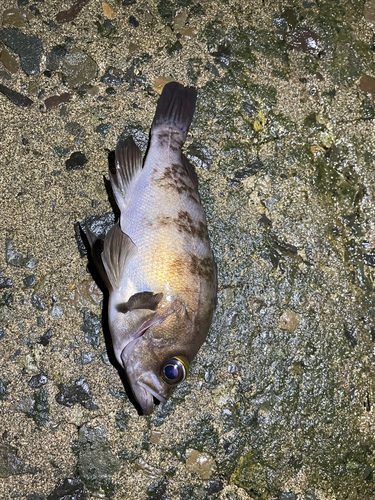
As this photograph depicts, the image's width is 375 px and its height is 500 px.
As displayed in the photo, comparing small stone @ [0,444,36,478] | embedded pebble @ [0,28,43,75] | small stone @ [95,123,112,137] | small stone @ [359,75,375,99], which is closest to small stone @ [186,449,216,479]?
small stone @ [0,444,36,478]

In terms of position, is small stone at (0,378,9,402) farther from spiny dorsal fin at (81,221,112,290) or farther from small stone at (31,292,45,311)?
spiny dorsal fin at (81,221,112,290)

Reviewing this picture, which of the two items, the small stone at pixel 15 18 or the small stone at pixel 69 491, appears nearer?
the small stone at pixel 69 491

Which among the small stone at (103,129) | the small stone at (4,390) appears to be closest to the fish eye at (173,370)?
the small stone at (4,390)

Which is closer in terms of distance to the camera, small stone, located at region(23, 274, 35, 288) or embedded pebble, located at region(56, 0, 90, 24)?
small stone, located at region(23, 274, 35, 288)

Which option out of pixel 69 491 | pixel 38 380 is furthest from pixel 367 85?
pixel 69 491

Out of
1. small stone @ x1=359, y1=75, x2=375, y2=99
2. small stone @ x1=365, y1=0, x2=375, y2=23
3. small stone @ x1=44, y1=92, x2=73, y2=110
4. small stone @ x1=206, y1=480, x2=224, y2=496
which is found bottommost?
small stone @ x1=206, y1=480, x2=224, y2=496

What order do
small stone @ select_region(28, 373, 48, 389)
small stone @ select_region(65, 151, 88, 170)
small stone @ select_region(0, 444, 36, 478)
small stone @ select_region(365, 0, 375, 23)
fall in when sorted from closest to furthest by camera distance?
small stone @ select_region(0, 444, 36, 478) → small stone @ select_region(28, 373, 48, 389) → small stone @ select_region(65, 151, 88, 170) → small stone @ select_region(365, 0, 375, 23)

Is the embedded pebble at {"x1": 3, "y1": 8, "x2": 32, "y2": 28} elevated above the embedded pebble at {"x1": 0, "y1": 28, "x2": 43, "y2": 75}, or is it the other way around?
the embedded pebble at {"x1": 3, "y1": 8, "x2": 32, "y2": 28}

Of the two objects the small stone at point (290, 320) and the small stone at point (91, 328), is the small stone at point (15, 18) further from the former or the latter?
the small stone at point (290, 320)
